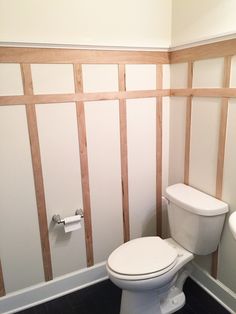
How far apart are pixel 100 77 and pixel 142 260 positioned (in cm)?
124

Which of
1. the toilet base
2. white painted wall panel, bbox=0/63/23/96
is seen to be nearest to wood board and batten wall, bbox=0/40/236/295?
white painted wall panel, bbox=0/63/23/96

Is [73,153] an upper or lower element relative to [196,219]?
upper

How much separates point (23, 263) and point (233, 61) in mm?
1911

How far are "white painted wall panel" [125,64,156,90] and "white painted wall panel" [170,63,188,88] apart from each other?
15 centimetres

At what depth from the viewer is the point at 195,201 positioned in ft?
5.96

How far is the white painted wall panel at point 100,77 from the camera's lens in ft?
6.06

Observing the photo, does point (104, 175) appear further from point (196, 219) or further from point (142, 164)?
point (196, 219)

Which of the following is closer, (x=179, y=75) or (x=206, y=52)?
(x=206, y=52)

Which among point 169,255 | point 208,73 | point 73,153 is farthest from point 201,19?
point 169,255

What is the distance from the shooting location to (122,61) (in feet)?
A: 6.37

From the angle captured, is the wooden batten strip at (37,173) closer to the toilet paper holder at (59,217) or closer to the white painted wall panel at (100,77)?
the toilet paper holder at (59,217)

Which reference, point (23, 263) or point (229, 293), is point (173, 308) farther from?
point (23, 263)

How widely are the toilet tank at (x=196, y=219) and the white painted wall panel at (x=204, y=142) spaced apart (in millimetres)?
101

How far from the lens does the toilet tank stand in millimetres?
1741
